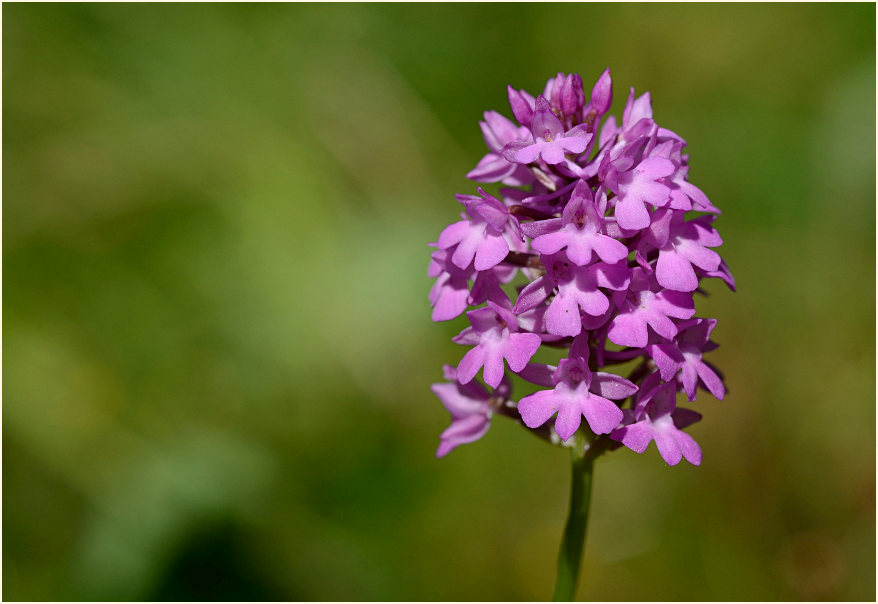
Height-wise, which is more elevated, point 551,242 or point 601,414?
point 551,242

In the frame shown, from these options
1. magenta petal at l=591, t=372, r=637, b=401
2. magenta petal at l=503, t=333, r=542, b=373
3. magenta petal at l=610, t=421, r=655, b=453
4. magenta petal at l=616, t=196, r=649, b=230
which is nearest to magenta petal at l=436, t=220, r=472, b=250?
magenta petal at l=503, t=333, r=542, b=373

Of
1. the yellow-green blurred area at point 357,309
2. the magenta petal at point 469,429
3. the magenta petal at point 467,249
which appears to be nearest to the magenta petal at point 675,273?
the magenta petal at point 467,249

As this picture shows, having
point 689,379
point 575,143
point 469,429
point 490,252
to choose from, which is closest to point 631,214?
point 575,143

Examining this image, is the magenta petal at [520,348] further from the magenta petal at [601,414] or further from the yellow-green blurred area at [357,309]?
the yellow-green blurred area at [357,309]

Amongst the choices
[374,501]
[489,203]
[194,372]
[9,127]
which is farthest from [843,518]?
[9,127]

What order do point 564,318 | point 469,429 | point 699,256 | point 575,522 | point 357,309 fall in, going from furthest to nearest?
point 357,309 < point 469,429 < point 575,522 < point 699,256 < point 564,318

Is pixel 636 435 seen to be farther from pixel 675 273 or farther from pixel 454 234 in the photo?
pixel 454 234
